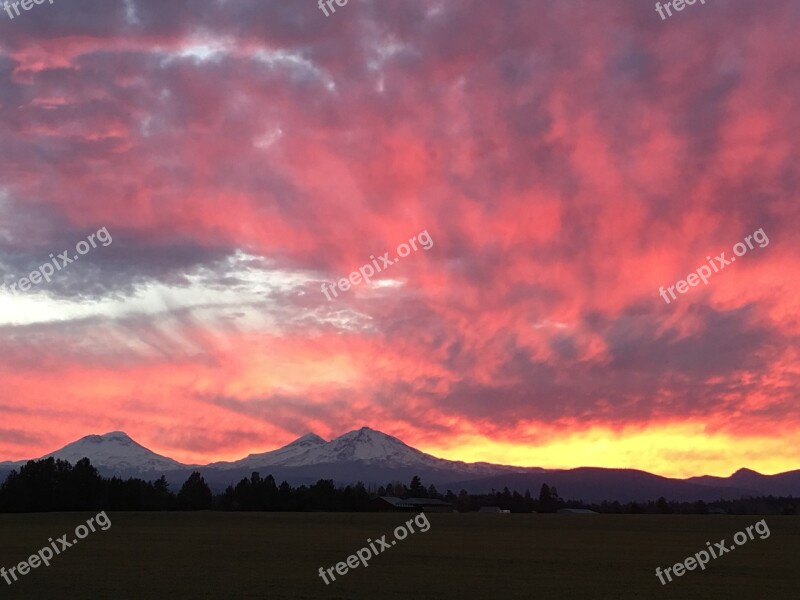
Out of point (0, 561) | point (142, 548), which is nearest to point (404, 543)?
point (142, 548)

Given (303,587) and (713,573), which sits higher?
(303,587)

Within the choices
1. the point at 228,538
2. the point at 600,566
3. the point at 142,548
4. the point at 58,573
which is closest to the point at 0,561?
the point at 58,573

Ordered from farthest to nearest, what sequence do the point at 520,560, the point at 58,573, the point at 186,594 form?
the point at 520,560
the point at 58,573
the point at 186,594

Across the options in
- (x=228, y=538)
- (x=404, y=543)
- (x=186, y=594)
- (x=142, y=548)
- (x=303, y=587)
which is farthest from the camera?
(x=228, y=538)

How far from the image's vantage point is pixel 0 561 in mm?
55875

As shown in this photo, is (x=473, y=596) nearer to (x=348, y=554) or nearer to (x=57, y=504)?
(x=348, y=554)

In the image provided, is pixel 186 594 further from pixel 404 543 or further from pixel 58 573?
pixel 404 543

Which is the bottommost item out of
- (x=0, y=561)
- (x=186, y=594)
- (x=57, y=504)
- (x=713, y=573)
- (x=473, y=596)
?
(x=713, y=573)

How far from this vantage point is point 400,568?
54.1m

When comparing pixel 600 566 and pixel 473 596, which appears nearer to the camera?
pixel 473 596

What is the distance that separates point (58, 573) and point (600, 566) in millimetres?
37569

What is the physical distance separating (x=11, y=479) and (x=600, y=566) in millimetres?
150262

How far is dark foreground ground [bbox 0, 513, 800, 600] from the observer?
41812 mm

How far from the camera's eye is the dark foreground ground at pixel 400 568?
137 feet
